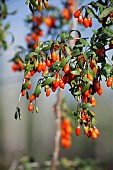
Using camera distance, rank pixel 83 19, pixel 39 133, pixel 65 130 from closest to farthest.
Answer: pixel 83 19
pixel 65 130
pixel 39 133

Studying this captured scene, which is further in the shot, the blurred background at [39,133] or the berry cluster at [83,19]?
the blurred background at [39,133]

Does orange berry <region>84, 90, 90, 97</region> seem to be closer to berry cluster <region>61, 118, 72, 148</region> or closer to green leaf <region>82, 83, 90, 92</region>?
green leaf <region>82, 83, 90, 92</region>

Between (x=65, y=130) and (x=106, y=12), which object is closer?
(x=106, y=12)

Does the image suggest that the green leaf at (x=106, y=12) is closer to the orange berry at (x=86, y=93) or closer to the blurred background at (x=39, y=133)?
the orange berry at (x=86, y=93)

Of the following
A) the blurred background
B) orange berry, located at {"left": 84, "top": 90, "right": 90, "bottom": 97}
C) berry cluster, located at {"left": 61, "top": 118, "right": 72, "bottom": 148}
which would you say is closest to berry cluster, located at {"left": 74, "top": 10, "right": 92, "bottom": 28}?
orange berry, located at {"left": 84, "top": 90, "right": 90, "bottom": 97}

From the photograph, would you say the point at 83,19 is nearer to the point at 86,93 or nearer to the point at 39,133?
the point at 86,93

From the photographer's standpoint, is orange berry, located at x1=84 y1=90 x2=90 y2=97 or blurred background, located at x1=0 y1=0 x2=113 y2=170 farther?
blurred background, located at x1=0 y1=0 x2=113 y2=170

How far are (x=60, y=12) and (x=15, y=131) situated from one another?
1264 centimetres

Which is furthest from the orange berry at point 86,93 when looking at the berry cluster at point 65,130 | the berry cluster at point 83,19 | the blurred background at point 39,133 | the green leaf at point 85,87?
the blurred background at point 39,133

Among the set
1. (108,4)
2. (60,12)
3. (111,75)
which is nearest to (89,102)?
(111,75)

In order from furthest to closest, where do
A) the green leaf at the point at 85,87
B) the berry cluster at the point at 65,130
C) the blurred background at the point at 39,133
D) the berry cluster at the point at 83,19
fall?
the blurred background at the point at 39,133
the berry cluster at the point at 65,130
the berry cluster at the point at 83,19
the green leaf at the point at 85,87

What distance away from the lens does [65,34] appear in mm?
1319

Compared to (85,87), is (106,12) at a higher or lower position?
higher

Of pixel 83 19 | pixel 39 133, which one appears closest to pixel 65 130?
pixel 83 19
